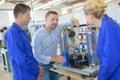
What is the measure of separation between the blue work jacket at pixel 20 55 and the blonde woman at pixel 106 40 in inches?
25.9

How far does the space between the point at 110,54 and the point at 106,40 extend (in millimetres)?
102

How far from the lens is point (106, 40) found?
1.13m

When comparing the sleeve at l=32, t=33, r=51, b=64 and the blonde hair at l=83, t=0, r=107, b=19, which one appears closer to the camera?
the blonde hair at l=83, t=0, r=107, b=19

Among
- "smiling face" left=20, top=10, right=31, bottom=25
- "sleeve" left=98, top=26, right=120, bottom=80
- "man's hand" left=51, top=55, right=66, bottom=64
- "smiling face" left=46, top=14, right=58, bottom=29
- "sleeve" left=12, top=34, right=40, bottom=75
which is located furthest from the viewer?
"smiling face" left=46, top=14, right=58, bottom=29

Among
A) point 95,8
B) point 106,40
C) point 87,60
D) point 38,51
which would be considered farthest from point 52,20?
point 106,40

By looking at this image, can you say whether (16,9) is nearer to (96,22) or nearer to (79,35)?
(96,22)

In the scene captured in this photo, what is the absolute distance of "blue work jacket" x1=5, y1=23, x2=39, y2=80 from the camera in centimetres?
147

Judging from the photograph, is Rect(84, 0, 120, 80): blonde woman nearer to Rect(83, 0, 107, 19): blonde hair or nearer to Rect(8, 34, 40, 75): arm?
Rect(83, 0, 107, 19): blonde hair

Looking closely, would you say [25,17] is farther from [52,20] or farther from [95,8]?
[95,8]

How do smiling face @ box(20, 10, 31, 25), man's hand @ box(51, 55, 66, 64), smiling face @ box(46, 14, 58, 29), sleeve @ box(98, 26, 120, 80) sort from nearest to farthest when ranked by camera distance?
sleeve @ box(98, 26, 120, 80) < smiling face @ box(20, 10, 31, 25) < man's hand @ box(51, 55, 66, 64) < smiling face @ box(46, 14, 58, 29)

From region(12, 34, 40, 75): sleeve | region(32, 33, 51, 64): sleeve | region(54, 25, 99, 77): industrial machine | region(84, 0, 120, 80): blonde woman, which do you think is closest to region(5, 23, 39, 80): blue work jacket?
region(12, 34, 40, 75): sleeve

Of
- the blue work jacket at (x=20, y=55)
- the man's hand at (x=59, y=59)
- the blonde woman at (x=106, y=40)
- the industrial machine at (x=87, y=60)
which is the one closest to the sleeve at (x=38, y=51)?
the man's hand at (x=59, y=59)

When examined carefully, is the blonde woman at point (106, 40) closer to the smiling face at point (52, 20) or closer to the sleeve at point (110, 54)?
the sleeve at point (110, 54)

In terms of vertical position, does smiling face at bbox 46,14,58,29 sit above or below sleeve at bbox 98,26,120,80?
above
